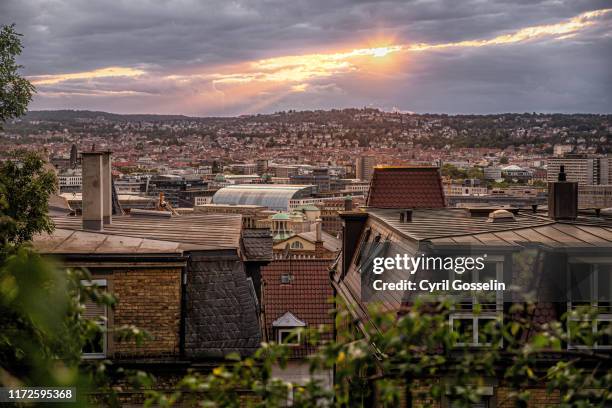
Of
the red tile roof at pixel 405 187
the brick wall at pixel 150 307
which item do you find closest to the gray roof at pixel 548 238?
the brick wall at pixel 150 307

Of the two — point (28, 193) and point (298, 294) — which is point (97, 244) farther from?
point (298, 294)

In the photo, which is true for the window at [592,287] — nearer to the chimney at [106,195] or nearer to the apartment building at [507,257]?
the apartment building at [507,257]

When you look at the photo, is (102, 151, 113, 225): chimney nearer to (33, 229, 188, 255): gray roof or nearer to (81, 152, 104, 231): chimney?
(81, 152, 104, 231): chimney

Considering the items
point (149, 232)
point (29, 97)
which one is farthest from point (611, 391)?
point (149, 232)

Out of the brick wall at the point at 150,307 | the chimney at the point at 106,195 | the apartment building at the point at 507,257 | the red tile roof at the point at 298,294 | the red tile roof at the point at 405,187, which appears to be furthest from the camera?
the red tile roof at the point at 405,187

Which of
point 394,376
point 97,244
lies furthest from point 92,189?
point 394,376

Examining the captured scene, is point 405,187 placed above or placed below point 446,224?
above

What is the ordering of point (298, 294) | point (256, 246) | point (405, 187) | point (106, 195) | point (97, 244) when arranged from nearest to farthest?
point (97, 244) < point (106, 195) < point (256, 246) < point (298, 294) < point (405, 187)
